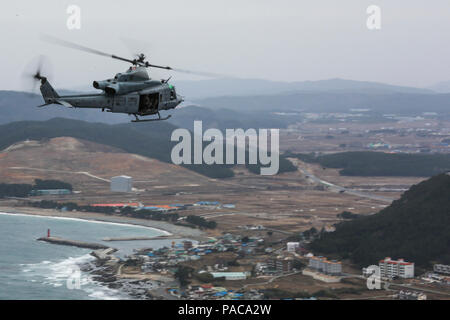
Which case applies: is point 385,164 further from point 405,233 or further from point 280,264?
point 280,264

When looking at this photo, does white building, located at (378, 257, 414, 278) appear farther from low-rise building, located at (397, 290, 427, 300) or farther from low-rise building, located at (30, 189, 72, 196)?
low-rise building, located at (30, 189, 72, 196)

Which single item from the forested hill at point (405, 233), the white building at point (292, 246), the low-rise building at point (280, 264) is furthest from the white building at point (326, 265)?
the white building at point (292, 246)

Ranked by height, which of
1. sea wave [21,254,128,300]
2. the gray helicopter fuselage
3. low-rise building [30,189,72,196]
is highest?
the gray helicopter fuselage

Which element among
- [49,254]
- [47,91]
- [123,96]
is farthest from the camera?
[49,254]

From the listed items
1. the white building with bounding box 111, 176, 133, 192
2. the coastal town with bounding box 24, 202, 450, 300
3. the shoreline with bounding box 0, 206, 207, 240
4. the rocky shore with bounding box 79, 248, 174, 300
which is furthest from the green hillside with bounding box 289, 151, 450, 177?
the rocky shore with bounding box 79, 248, 174, 300

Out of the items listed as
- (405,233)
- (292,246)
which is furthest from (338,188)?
(292,246)
